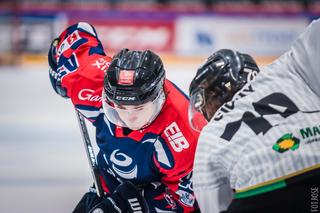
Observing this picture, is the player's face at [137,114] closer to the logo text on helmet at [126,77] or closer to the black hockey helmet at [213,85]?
the logo text on helmet at [126,77]

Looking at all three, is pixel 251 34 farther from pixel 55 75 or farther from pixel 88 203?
pixel 88 203

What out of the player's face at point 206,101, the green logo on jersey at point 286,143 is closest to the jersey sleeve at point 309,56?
the green logo on jersey at point 286,143

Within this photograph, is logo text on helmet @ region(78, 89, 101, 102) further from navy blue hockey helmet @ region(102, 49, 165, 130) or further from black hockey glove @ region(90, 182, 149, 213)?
black hockey glove @ region(90, 182, 149, 213)

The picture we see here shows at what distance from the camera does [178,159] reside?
7.66 ft

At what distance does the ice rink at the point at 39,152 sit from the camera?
327cm

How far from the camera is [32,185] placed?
11.5ft

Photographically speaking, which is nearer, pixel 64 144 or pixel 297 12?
pixel 64 144

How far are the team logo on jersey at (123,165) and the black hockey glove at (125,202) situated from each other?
0.25 feet

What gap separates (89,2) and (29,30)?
107 cm

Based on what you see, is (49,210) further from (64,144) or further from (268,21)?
(268,21)

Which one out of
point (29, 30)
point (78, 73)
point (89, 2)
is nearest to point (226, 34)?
point (89, 2)

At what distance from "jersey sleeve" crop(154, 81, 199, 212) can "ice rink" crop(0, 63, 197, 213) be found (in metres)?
0.84

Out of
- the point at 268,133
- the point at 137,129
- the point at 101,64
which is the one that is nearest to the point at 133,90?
the point at 137,129

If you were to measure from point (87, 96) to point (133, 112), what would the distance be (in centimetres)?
33
